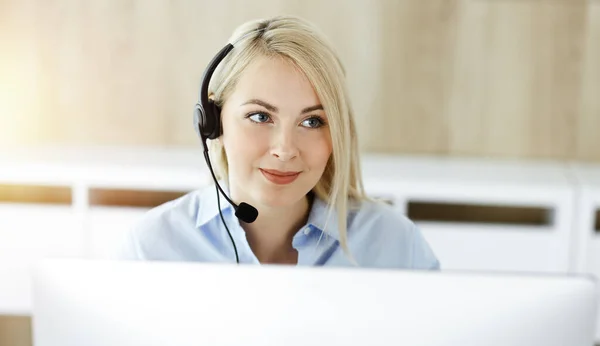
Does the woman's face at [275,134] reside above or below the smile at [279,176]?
above

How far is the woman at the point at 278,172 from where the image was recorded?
1.35 meters

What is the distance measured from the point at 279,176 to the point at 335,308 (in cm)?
59

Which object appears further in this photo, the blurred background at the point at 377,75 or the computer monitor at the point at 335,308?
the blurred background at the point at 377,75

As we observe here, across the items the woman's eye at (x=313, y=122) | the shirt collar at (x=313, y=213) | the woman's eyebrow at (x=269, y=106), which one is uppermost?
the woman's eyebrow at (x=269, y=106)

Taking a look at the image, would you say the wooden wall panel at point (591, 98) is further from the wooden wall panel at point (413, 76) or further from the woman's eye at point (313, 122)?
the woman's eye at point (313, 122)

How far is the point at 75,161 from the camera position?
2070 millimetres

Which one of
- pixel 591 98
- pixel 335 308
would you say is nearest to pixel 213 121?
pixel 335 308

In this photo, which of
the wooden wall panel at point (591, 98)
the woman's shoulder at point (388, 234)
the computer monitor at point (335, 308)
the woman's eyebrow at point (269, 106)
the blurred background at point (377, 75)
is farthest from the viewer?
the wooden wall panel at point (591, 98)

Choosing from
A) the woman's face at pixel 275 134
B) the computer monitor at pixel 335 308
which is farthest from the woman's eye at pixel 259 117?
the computer monitor at pixel 335 308

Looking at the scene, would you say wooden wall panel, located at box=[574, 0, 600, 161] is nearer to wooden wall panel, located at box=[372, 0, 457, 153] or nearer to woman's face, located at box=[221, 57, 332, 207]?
wooden wall panel, located at box=[372, 0, 457, 153]

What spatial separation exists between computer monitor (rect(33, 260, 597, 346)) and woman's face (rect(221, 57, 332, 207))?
55 centimetres

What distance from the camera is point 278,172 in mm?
1368

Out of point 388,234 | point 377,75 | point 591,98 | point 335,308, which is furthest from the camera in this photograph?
point 591,98

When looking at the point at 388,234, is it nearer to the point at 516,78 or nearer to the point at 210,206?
the point at 210,206
